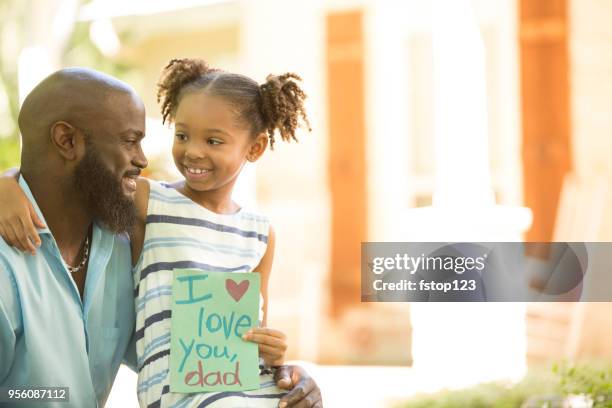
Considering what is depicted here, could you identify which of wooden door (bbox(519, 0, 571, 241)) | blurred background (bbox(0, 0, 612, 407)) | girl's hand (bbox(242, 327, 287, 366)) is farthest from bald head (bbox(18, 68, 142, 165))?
wooden door (bbox(519, 0, 571, 241))

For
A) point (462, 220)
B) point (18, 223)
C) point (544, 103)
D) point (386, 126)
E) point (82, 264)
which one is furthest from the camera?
point (386, 126)

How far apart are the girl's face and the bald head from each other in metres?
0.17

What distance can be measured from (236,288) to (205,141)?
36cm

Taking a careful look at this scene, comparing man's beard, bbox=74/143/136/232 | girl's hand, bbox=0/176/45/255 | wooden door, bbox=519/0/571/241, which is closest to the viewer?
girl's hand, bbox=0/176/45/255

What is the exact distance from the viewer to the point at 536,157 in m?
4.94

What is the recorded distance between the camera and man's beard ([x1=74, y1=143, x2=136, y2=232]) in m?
1.83

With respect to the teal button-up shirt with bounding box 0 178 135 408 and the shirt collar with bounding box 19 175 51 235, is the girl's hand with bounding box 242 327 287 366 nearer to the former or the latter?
the teal button-up shirt with bounding box 0 178 135 408

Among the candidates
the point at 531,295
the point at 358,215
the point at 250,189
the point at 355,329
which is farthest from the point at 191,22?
the point at 531,295

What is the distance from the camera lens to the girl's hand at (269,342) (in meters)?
1.78

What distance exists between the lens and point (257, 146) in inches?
80.6

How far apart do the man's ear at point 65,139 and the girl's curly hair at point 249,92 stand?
29 cm

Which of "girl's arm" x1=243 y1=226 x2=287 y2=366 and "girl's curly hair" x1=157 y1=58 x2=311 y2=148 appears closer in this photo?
"girl's arm" x1=243 y1=226 x2=287 y2=366

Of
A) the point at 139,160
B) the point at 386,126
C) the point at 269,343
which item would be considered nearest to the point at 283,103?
the point at 139,160

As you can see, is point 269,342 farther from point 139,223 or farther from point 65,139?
point 65,139
